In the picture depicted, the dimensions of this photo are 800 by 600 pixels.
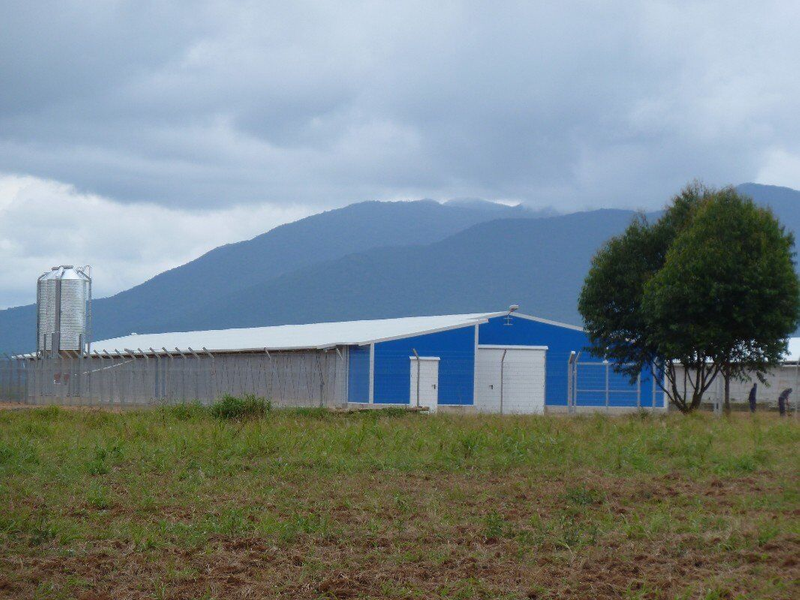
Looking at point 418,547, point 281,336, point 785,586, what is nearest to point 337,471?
point 418,547

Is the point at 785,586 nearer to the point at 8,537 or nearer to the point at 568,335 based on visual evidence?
the point at 8,537

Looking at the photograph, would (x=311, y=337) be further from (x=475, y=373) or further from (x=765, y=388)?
(x=765, y=388)

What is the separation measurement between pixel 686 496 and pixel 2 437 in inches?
488

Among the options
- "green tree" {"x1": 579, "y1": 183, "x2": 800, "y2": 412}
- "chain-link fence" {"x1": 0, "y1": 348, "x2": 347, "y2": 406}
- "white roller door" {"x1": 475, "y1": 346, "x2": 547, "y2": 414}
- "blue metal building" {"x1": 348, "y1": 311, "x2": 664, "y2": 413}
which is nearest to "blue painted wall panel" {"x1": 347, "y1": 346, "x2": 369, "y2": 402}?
"blue metal building" {"x1": 348, "y1": 311, "x2": 664, "y2": 413}

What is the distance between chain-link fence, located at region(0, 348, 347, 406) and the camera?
1363 inches

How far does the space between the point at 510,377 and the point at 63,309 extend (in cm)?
2108

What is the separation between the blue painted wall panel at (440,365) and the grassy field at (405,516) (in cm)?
1847

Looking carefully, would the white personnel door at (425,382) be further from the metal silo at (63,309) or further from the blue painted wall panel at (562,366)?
the metal silo at (63,309)

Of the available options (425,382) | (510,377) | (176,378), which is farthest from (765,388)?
(176,378)

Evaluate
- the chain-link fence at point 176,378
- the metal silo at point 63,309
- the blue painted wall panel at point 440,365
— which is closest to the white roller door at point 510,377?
the blue painted wall panel at point 440,365

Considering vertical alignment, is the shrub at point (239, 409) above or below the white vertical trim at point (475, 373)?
below

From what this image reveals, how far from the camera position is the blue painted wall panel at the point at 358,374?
35031mm

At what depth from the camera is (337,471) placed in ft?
42.1

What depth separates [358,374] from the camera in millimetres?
35375
